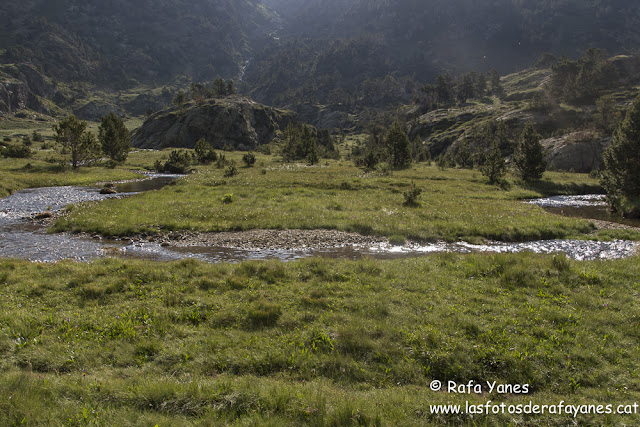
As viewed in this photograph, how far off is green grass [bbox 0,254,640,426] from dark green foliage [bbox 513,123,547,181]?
49.0 m

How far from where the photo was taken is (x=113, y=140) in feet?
240

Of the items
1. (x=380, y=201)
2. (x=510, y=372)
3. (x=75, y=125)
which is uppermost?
(x=75, y=125)

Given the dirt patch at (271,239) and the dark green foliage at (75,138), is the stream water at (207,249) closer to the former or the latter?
the dirt patch at (271,239)

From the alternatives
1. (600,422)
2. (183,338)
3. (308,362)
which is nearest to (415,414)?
(308,362)

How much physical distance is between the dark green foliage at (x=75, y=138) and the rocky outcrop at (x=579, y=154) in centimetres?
10886

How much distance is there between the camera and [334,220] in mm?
26844

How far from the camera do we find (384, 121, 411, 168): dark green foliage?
76062 millimetres

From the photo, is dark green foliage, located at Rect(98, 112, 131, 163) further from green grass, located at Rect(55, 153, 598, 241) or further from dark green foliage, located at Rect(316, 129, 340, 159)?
dark green foliage, located at Rect(316, 129, 340, 159)

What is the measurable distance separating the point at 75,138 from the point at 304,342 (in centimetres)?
6759

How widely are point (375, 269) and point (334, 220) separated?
476 inches

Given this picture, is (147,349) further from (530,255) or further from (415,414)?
(530,255)

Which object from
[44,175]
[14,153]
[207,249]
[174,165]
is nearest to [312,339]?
[207,249]

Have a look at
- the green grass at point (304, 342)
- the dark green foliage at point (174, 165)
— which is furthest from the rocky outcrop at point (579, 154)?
the dark green foliage at point (174, 165)

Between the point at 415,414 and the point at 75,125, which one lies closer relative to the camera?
the point at 415,414
